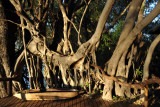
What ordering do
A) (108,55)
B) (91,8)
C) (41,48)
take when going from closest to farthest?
(41,48), (108,55), (91,8)

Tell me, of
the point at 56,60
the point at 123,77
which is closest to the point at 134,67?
the point at 123,77

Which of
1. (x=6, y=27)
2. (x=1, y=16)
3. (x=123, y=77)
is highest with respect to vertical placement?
(x=1, y=16)

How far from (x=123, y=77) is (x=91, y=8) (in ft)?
13.4

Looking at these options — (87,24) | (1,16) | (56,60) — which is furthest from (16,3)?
(87,24)

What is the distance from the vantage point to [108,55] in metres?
6.21

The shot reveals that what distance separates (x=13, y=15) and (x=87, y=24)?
300 cm

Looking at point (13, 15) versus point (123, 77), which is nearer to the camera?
point (123, 77)

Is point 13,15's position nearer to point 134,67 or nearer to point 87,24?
point 87,24

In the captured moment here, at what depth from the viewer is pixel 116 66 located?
3492 millimetres

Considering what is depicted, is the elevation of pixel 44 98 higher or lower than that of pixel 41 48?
lower

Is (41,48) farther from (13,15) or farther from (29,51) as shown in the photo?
(13,15)

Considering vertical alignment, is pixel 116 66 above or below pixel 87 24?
below

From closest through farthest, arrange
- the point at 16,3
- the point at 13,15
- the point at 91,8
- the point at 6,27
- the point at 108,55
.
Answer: the point at 16,3 < the point at 6,27 < the point at 13,15 < the point at 108,55 < the point at 91,8

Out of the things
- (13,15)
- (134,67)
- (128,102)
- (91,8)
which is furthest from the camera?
(91,8)
